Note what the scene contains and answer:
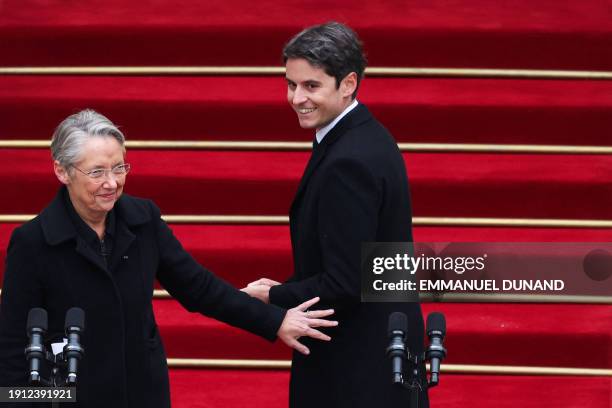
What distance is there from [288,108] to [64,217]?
6.33ft

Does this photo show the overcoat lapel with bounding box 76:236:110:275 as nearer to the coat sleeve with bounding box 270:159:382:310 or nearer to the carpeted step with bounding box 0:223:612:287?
the coat sleeve with bounding box 270:159:382:310

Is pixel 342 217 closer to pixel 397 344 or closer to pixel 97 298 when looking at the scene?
pixel 397 344

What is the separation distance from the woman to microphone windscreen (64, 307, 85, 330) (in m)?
0.20

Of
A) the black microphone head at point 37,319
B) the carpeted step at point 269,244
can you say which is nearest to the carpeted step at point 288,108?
the carpeted step at point 269,244

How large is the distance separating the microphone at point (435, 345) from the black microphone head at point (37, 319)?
0.79 m

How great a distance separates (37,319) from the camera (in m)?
2.63

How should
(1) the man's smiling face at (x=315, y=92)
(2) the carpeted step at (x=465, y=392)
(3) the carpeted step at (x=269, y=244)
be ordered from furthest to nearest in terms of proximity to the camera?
(3) the carpeted step at (x=269, y=244)
(2) the carpeted step at (x=465, y=392)
(1) the man's smiling face at (x=315, y=92)

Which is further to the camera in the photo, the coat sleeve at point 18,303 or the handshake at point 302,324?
the handshake at point 302,324

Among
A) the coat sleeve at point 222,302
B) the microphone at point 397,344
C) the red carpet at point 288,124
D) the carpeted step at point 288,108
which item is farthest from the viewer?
the carpeted step at point 288,108

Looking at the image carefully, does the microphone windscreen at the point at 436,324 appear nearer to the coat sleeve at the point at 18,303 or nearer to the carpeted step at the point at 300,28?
the coat sleeve at the point at 18,303

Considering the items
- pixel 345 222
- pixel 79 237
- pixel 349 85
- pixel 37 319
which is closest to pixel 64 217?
pixel 79 237

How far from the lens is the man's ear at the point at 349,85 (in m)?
3.12

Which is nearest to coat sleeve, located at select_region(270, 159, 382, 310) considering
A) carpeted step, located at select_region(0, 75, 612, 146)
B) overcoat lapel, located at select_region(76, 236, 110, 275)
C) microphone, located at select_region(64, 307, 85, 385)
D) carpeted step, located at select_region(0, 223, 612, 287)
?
overcoat lapel, located at select_region(76, 236, 110, 275)

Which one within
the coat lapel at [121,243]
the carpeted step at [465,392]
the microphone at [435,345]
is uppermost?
the carpeted step at [465,392]
